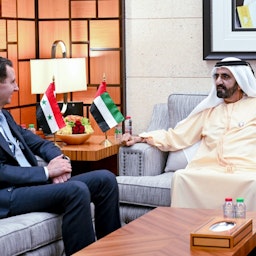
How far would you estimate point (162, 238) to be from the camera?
3.91m

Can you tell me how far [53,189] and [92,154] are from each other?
1.19 m

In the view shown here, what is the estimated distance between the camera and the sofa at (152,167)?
17.9ft

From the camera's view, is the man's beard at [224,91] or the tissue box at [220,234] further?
the man's beard at [224,91]

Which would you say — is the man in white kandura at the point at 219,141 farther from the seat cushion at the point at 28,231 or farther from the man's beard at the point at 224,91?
the seat cushion at the point at 28,231

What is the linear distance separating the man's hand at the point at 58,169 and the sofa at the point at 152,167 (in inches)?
28.4

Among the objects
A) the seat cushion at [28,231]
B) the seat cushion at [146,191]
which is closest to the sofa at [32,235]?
the seat cushion at [28,231]

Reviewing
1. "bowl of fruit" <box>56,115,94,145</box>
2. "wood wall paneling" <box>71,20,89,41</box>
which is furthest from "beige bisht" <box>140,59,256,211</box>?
"wood wall paneling" <box>71,20,89,41</box>

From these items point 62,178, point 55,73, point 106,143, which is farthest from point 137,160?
point 55,73

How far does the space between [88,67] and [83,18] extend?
16.6 inches

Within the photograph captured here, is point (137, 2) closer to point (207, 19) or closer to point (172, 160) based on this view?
point (207, 19)

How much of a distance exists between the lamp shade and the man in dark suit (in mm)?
1274

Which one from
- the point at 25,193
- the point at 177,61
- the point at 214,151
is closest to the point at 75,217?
the point at 25,193

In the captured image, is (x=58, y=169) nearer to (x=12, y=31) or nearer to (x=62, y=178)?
(x=62, y=178)

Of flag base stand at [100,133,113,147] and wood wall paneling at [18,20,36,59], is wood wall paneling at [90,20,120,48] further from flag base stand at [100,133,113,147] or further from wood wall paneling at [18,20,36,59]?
flag base stand at [100,133,113,147]
